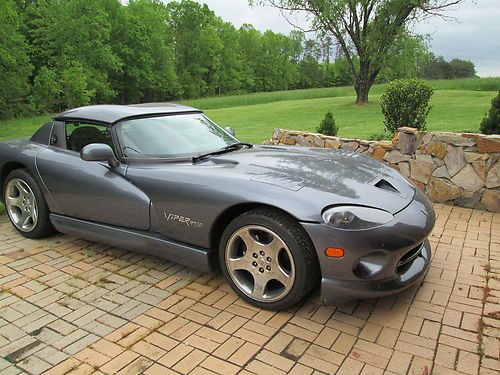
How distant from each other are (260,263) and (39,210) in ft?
8.06

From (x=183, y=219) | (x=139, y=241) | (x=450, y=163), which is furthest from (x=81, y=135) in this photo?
(x=450, y=163)

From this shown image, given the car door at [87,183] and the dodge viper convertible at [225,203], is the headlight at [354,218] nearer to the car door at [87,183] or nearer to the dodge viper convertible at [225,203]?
the dodge viper convertible at [225,203]

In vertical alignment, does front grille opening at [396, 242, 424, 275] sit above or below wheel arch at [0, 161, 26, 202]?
below

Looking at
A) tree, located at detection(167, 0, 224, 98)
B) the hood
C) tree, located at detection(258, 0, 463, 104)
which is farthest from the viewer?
tree, located at detection(167, 0, 224, 98)

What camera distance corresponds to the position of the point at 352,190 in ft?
8.84

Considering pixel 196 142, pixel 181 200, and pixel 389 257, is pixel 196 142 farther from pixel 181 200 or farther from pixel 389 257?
pixel 389 257

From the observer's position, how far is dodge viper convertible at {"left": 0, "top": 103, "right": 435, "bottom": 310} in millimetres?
2455

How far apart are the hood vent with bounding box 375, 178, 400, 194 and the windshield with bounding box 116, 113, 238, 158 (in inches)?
55.9

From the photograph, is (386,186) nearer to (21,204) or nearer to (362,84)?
(21,204)

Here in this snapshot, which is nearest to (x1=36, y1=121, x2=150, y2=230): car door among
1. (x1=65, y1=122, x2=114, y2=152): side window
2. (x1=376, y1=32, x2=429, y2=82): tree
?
(x1=65, y1=122, x2=114, y2=152): side window

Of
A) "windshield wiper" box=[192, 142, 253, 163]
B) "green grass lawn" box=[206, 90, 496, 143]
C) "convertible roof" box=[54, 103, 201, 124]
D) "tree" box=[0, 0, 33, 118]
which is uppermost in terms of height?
"tree" box=[0, 0, 33, 118]

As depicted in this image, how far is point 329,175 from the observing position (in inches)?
114

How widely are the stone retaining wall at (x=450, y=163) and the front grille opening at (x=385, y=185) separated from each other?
8.76ft

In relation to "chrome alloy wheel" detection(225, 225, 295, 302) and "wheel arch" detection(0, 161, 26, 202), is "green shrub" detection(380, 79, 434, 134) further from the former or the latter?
"wheel arch" detection(0, 161, 26, 202)
